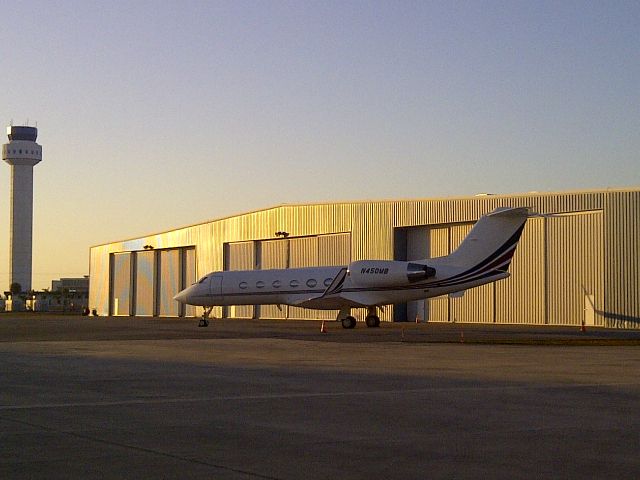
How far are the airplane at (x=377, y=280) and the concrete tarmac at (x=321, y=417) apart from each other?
1817cm

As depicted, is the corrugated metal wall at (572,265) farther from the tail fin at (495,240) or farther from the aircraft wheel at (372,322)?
the aircraft wheel at (372,322)

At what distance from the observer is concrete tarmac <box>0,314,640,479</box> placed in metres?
8.30

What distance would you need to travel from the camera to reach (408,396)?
553 inches

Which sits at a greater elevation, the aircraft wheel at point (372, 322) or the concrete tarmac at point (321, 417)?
the concrete tarmac at point (321, 417)

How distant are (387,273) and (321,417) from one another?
33.9 m

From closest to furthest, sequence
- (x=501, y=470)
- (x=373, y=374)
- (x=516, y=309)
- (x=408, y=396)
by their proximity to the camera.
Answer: (x=501, y=470)
(x=408, y=396)
(x=373, y=374)
(x=516, y=309)

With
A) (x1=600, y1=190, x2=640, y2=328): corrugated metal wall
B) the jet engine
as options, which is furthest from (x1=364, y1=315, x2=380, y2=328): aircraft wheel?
(x1=600, y1=190, x2=640, y2=328): corrugated metal wall

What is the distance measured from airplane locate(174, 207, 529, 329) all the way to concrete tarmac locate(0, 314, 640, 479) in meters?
18.2

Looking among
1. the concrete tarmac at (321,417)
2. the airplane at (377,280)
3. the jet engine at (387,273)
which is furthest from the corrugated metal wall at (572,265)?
the concrete tarmac at (321,417)

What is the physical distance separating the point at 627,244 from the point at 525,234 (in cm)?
650

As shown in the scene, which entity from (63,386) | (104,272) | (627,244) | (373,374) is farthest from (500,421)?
(104,272)

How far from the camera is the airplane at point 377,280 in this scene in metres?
40.8

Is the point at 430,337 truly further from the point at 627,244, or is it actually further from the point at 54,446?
the point at 54,446

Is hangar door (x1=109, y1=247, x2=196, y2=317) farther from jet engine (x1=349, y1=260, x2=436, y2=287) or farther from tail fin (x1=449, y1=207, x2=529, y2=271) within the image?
tail fin (x1=449, y1=207, x2=529, y2=271)
